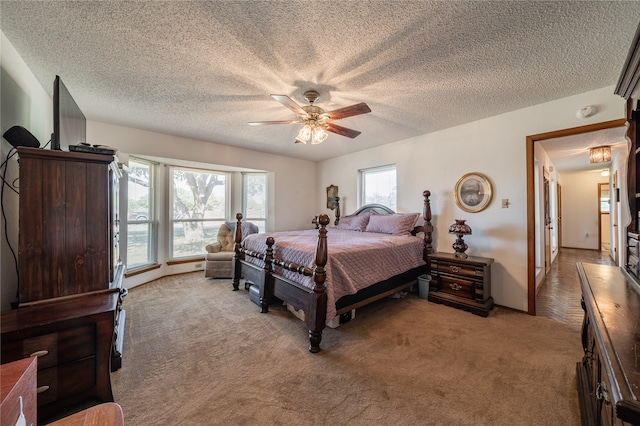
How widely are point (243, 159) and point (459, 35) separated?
4.10m

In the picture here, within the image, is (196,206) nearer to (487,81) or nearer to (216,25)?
(216,25)

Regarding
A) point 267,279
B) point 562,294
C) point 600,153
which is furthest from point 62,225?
point 600,153

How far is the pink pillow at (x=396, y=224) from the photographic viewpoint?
3704mm

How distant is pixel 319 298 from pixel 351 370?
60 centimetres

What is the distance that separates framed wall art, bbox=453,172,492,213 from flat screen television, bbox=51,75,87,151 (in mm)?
4302

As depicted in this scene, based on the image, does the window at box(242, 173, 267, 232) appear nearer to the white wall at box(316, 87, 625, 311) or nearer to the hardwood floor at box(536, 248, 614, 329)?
the white wall at box(316, 87, 625, 311)

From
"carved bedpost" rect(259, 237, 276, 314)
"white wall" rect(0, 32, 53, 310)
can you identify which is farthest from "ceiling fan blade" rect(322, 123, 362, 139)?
"white wall" rect(0, 32, 53, 310)

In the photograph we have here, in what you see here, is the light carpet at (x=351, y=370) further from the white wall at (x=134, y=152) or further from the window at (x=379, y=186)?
the window at (x=379, y=186)

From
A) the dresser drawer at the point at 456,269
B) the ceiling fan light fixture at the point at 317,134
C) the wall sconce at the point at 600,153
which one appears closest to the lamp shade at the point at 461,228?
the dresser drawer at the point at 456,269

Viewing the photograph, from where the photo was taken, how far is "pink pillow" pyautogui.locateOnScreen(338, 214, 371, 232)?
172 inches

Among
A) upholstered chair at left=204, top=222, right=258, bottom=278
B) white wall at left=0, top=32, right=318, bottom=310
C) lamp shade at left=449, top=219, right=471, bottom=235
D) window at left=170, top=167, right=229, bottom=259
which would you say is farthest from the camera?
window at left=170, top=167, right=229, bottom=259

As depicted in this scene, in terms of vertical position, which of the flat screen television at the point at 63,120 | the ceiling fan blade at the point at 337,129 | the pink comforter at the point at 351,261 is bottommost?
the pink comforter at the point at 351,261

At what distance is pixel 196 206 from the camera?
4.96 meters

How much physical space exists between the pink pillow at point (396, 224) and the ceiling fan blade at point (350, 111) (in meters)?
2.06
